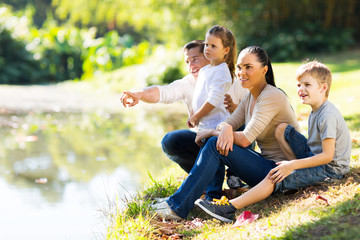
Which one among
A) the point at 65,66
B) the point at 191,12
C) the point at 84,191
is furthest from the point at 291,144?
the point at 65,66

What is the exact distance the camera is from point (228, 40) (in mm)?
3342

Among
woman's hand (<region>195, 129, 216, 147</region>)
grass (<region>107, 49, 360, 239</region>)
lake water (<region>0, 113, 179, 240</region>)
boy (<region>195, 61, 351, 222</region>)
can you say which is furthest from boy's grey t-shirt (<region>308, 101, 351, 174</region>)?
lake water (<region>0, 113, 179, 240</region>)

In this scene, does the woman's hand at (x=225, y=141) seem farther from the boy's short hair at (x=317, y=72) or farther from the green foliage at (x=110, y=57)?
the green foliage at (x=110, y=57)

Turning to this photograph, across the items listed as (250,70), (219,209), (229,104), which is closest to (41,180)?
(229,104)

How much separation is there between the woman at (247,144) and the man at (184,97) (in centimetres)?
35

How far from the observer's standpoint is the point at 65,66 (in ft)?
64.2

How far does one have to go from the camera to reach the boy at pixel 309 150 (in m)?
2.82

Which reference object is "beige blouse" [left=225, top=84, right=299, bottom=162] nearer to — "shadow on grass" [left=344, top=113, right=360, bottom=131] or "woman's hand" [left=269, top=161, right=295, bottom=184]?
"woman's hand" [left=269, top=161, right=295, bottom=184]

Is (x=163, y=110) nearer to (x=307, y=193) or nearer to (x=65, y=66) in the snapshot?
(x=307, y=193)

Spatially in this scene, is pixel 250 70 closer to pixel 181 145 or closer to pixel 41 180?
pixel 181 145

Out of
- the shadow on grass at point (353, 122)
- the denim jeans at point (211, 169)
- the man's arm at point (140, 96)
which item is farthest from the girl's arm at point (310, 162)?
the shadow on grass at point (353, 122)

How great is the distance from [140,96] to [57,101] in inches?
323

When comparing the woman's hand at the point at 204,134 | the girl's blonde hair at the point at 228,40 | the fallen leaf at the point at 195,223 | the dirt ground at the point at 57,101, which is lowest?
the fallen leaf at the point at 195,223

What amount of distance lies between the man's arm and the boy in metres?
0.95
